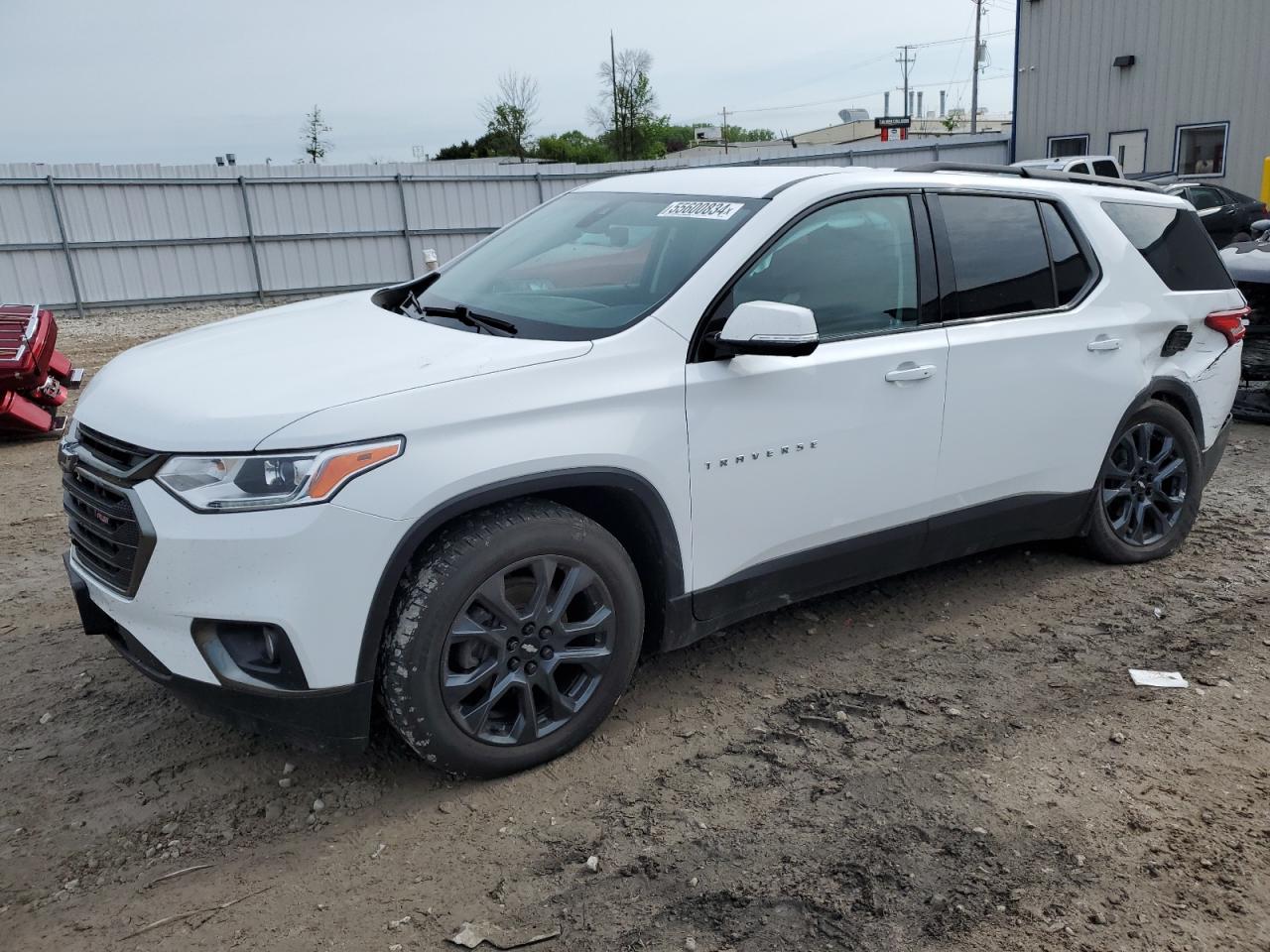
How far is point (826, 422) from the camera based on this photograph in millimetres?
3473

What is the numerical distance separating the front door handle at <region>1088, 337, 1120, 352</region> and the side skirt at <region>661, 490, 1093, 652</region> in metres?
0.63

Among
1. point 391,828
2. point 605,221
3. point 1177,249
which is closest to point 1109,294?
point 1177,249

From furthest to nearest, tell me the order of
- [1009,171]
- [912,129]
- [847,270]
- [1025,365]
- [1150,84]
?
[912,129] < [1150,84] < [1009,171] < [1025,365] < [847,270]

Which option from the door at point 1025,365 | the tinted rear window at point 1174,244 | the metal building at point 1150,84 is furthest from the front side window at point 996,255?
the metal building at point 1150,84

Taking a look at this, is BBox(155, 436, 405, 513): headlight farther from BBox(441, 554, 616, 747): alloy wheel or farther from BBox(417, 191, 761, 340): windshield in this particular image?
BBox(417, 191, 761, 340): windshield

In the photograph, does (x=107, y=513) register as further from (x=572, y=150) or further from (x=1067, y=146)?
(x=572, y=150)

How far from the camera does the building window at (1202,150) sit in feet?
73.5

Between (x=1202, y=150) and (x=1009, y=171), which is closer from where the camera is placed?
(x=1009, y=171)

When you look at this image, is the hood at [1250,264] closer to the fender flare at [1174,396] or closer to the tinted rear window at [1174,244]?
the tinted rear window at [1174,244]

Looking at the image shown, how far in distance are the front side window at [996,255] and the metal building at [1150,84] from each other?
2175 cm

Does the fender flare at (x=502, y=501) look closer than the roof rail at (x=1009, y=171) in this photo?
Yes

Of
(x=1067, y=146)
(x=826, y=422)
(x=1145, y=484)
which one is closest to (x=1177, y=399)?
(x=1145, y=484)

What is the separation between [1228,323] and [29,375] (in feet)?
25.6

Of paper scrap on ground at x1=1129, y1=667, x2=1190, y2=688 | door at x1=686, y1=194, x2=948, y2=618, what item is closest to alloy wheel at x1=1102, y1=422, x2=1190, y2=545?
paper scrap on ground at x1=1129, y1=667, x2=1190, y2=688
